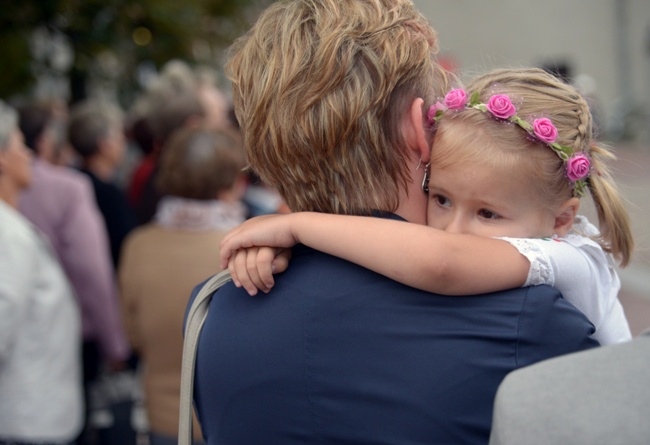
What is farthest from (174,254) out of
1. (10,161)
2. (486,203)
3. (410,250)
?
(410,250)

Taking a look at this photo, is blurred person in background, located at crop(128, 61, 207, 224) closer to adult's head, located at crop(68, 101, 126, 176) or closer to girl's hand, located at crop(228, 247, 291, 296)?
adult's head, located at crop(68, 101, 126, 176)

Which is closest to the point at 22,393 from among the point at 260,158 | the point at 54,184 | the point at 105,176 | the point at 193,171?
the point at 193,171

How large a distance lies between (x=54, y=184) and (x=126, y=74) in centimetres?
399

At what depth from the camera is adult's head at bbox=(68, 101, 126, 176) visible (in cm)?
618

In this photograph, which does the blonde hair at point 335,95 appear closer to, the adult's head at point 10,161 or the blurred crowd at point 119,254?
the blurred crowd at point 119,254

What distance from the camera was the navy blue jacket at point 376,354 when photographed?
140 cm

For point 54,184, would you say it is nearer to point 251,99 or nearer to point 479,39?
point 251,99

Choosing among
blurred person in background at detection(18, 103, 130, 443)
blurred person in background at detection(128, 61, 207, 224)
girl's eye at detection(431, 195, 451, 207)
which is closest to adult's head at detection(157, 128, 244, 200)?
blurred person in background at detection(128, 61, 207, 224)

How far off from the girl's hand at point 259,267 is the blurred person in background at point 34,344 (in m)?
1.95

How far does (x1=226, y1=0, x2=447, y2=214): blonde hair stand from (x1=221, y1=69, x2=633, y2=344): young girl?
3.3 inches

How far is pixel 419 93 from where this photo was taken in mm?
1612

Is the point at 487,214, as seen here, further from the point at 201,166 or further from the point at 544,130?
the point at 201,166

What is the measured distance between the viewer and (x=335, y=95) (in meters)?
1.52

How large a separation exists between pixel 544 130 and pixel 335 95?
0.47 m
